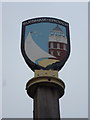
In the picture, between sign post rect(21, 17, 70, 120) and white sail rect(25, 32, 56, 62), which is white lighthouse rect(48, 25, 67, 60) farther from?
white sail rect(25, 32, 56, 62)

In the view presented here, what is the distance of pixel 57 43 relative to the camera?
15.1 metres

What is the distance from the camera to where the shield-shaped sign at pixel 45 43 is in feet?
47.8

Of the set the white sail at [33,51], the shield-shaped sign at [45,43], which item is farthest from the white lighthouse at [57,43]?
the white sail at [33,51]

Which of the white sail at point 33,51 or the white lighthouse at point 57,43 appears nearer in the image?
the white sail at point 33,51

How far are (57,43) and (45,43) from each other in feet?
1.49

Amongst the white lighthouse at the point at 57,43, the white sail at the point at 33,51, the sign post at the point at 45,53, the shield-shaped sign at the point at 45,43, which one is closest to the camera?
the sign post at the point at 45,53

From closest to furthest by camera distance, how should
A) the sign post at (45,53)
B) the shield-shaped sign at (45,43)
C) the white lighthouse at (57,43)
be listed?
the sign post at (45,53), the shield-shaped sign at (45,43), the white lighthouse at (57,43)

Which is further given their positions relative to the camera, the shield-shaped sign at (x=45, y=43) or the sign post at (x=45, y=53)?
the shield-shaped sign at (x=45, y=43)

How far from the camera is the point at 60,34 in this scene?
1541 cm

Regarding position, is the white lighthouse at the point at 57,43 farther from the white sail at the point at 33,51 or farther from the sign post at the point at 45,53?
the white sail at the point at 33,51

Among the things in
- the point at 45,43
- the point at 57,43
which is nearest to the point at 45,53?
the point at 45,43

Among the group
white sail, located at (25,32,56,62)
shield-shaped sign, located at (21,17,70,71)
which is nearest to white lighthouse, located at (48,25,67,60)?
shield-shaped sign, located at (21,17,70,71)

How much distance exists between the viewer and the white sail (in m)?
14.7

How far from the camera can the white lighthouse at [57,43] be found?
1487 cm
